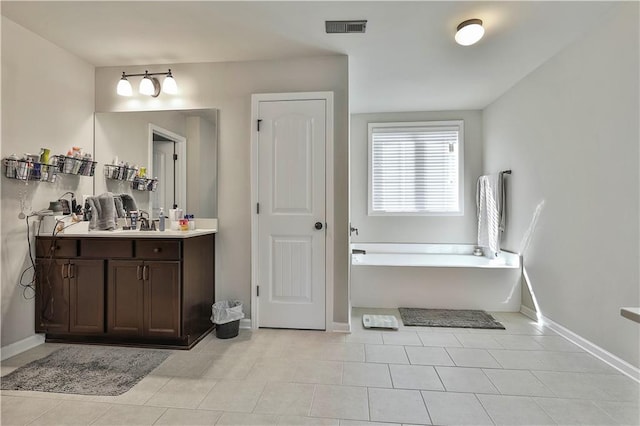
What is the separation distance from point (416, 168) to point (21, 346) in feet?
14.4

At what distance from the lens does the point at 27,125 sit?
98.0 inches

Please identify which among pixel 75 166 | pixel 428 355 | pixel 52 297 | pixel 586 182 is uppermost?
pixel 75 166

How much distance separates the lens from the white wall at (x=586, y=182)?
6.87ft

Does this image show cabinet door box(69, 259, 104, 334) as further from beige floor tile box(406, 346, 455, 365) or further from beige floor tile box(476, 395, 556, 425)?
beige floor tile box(476, 395, 556, 425)

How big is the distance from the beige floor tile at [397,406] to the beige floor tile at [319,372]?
26 centimetres

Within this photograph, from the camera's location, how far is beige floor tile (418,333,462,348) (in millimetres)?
2604

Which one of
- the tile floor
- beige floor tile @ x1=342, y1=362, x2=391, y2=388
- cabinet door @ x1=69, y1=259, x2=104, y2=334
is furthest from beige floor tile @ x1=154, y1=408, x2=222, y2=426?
cabinet door @ x1=69, y1=259, x2=104, y2=334

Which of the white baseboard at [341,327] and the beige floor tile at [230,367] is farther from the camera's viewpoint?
the white baseboard at [341,327]

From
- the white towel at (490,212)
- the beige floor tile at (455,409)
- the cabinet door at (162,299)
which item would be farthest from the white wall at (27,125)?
the white towel at (490,212)

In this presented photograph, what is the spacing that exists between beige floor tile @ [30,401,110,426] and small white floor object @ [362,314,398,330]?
6.50 ft

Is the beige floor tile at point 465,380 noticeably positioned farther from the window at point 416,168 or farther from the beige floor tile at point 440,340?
the window at point 416,168

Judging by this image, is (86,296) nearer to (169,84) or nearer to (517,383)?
(169,84)

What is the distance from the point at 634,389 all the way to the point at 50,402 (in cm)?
325

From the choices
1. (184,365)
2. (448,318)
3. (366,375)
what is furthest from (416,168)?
(184,365)
